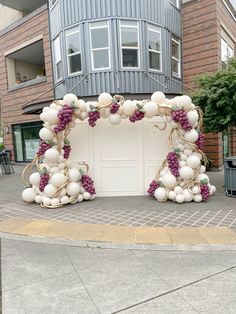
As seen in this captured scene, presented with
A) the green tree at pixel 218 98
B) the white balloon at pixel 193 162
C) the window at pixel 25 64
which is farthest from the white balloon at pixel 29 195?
the window at pixel 25 64

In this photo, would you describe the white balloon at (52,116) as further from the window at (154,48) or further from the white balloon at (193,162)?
the window at (154,48)

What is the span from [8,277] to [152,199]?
14.7 feet

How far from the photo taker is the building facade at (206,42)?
11883mm

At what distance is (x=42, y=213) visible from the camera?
21.6ft

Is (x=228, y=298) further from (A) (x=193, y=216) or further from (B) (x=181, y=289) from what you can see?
(A) (x=193, y=216)

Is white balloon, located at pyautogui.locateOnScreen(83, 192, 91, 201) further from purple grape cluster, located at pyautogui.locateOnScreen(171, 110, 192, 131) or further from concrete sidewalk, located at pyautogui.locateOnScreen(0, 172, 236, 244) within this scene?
purple grape cluster, located at pyautogui.locateOnScreen(171, 110, 192, 131)

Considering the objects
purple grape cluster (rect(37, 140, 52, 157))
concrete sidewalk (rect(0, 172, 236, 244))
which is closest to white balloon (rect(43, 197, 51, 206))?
concrete sidewalk (rect(0, 172, 236, 244))

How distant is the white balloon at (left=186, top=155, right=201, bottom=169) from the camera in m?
7.02

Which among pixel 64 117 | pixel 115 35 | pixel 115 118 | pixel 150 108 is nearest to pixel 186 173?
pixel 150 108

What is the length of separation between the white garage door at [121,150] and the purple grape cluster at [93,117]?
1.75 ft

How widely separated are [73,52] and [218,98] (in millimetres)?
6200

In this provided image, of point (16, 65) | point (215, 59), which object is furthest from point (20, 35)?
point (215, 59)

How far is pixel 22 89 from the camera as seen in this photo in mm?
15609

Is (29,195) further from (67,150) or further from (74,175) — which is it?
(67,150)
